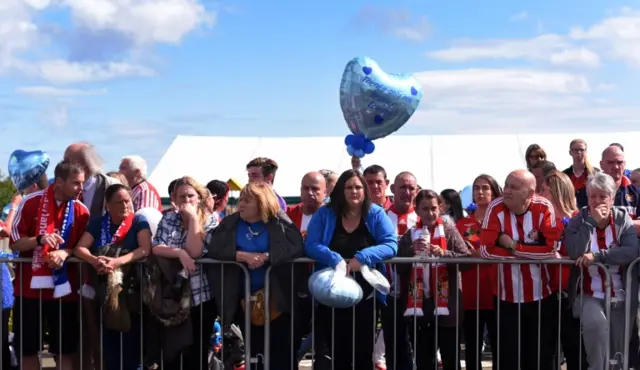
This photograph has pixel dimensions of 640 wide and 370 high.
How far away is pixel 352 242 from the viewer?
6465mm

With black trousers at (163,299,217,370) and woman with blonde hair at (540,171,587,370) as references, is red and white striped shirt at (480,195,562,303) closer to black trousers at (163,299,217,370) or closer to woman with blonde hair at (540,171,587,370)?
woman with blonde hair at (540,171,587,370)

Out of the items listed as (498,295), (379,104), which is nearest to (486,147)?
(379,104)

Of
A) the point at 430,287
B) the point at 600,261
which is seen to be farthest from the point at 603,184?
the point at 430,287

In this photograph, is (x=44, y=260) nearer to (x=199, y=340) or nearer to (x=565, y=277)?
(x=199, y=340)

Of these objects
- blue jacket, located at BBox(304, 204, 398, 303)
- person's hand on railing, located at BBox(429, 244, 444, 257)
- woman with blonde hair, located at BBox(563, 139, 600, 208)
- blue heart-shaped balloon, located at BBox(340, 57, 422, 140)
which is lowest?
person's hand on railing, located at BBox(429, 244, 444, 257)

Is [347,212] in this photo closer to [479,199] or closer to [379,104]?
[479,199]

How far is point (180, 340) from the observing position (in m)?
6.52

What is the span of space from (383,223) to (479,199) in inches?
50.3

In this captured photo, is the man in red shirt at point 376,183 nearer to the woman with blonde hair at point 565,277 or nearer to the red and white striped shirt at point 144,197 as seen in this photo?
the woman with blonde hair at point 565,277

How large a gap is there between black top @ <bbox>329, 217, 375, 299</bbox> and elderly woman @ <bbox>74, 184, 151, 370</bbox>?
4.53ft

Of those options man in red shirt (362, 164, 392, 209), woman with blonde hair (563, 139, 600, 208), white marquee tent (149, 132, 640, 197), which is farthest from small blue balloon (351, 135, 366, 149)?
white marquee tent (149, 132, 640, 197)

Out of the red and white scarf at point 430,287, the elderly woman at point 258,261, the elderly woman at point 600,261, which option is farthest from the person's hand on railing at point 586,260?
the elderly woman at point 258,261

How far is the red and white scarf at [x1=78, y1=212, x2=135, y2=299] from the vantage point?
21.8 ft

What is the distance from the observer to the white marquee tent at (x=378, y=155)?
22.6m
